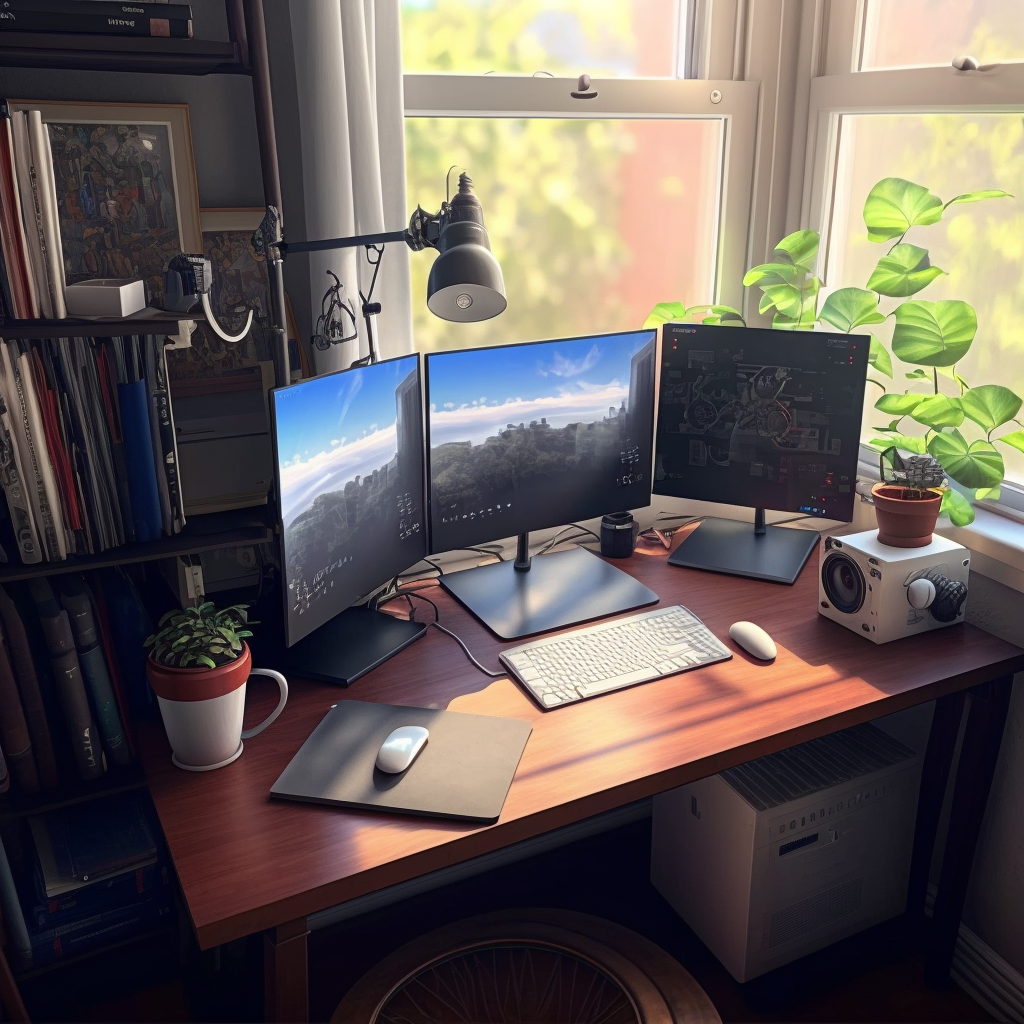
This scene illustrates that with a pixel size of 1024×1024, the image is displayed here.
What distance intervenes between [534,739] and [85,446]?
0.78 m

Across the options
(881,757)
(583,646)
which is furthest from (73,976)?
(881,757)

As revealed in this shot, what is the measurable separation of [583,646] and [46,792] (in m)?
0.88

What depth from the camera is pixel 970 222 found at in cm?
193

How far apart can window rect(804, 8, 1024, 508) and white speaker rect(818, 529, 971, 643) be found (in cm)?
30

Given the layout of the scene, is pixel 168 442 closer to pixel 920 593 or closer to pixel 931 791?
pixel 920 593

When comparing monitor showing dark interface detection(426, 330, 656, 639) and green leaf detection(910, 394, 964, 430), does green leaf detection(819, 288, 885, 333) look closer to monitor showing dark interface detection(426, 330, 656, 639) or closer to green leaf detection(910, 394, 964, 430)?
green leaf detection(910, 394, 964, 430)

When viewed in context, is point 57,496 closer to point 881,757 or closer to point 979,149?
point 881,757

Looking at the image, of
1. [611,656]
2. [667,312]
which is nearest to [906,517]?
[611,656]

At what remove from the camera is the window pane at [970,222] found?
1.86 meters

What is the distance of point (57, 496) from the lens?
1.42 meters

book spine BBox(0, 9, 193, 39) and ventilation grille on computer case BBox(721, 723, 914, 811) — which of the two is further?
ventilation grille on computer case BBox(721, 723, 914, 811)

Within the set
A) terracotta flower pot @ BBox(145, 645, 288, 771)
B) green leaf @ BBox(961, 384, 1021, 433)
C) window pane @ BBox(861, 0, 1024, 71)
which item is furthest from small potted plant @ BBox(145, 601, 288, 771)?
window pane @ BBox(861, 0, 1024, 71)

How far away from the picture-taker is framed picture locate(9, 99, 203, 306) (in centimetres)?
152

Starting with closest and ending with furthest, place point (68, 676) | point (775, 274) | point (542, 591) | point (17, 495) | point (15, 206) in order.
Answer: point (15, 206)
point (17, 495)
point (68, 676)
point (542, 591)
point (775, 274)
